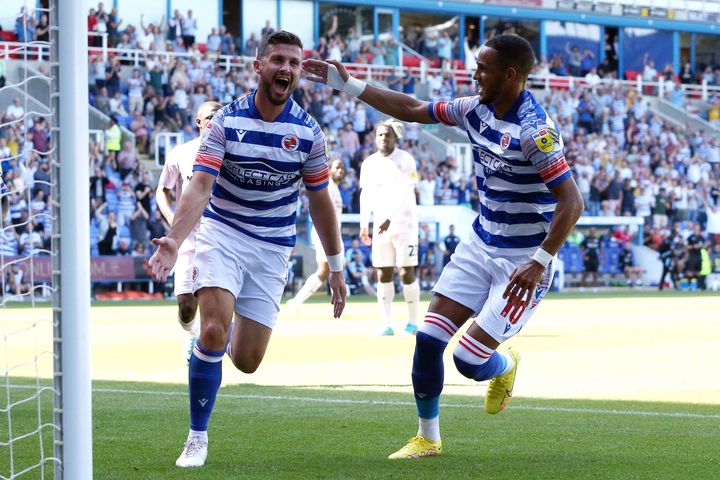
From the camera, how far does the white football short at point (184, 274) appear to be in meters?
9.80

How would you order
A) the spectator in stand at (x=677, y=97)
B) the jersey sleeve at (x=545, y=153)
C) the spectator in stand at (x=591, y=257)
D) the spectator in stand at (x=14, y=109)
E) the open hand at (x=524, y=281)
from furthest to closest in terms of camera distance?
the spectator in stand at (x=677, y=97), the spectator in stand at (x=591, y=257), the spectator in stand at (x=14, y=109), the jersey sleeve at (x=545, y=153), the open hand at (x=524, y=281)

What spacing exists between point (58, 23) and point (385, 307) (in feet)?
38.2

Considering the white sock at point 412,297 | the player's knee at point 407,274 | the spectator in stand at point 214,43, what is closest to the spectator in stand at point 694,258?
the spectator in stand at point 214,43

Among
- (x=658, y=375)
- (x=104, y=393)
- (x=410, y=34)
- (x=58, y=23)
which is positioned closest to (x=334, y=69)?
(x=58, y=23)

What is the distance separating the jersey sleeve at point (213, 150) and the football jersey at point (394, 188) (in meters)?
9.04

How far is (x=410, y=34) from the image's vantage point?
151 feet

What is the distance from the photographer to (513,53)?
6.99 m

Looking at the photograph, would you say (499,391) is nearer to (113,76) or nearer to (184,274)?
(184,274)

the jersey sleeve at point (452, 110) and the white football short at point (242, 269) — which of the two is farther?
the jersey sleeve at point (452, 110)

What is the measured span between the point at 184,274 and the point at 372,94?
3.07 meters

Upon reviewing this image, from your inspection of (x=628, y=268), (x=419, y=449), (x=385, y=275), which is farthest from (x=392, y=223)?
(x=628, y=268)

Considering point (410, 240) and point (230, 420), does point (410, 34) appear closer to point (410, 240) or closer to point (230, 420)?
point (410, 240)

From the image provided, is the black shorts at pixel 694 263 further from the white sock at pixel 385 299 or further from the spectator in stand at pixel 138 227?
the white sock at pixel 385 299

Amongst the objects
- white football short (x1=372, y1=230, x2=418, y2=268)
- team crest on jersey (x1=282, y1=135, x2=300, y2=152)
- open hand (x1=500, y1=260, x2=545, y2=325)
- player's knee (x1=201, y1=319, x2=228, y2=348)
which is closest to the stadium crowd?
white football short (x1=372, y1=230, x2=418, y2=268)
